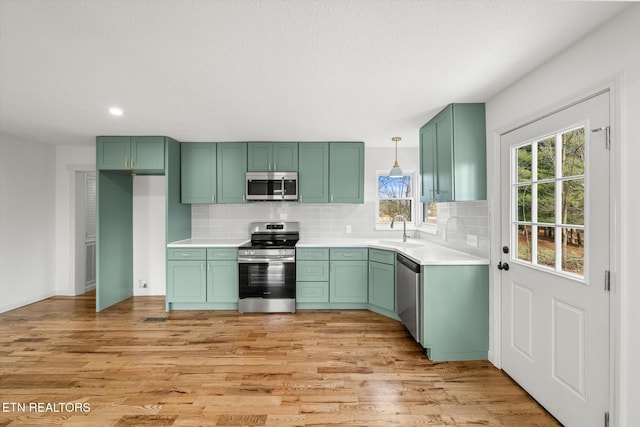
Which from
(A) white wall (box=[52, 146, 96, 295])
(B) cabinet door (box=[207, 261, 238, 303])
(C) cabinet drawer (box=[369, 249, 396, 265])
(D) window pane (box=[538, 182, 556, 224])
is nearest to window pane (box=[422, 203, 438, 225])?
(C) cabinet drawer (box=[369, 249, 396, 265])

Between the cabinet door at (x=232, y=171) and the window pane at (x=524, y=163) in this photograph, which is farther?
the cabinet door at (x=232, y=171)

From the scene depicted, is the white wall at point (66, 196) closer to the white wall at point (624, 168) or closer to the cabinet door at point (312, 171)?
the cabinet door at point (312, 171)

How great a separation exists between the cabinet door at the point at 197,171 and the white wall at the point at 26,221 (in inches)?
82.4

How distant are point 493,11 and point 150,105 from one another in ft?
9.00

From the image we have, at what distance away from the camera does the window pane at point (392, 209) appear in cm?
447

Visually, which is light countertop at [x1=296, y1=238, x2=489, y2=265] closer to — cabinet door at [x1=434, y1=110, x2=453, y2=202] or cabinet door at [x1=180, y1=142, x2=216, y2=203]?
cabinet door at [x1=434, y1=110, x2=453, y2=202]

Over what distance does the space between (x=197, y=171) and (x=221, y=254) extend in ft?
4.11

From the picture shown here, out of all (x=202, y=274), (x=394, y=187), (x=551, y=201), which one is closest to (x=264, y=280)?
(x=202, y=274)

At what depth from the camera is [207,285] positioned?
12.5 feet

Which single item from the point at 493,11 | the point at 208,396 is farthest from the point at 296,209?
the point at 493,11

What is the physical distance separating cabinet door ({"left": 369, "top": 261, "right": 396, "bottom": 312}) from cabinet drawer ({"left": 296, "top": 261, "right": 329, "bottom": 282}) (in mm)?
600

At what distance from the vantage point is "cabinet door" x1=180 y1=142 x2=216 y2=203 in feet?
13.4

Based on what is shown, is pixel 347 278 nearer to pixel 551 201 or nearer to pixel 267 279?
pixel 267 279

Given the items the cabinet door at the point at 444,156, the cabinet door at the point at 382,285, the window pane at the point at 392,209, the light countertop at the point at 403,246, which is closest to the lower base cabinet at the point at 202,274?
the light countertop at the point at 403,246
